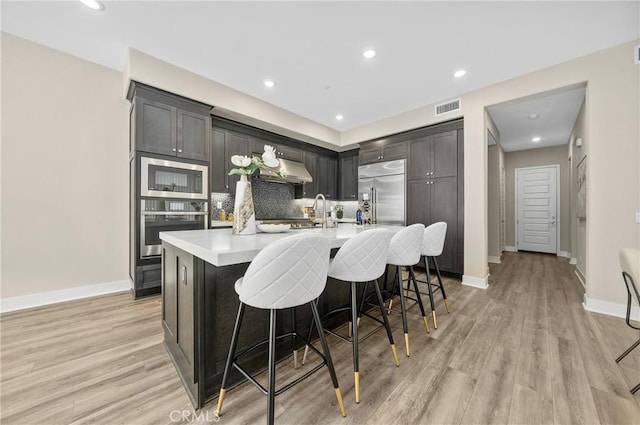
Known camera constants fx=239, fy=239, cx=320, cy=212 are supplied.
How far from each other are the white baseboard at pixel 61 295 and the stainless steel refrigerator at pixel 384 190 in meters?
4.27

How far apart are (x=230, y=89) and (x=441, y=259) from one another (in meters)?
4.35

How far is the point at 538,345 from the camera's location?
1.99 meters

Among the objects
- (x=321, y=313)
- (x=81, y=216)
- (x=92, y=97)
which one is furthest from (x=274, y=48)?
(x=81, y=216)

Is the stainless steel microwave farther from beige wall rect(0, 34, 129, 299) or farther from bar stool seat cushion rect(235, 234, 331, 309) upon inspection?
bar stool seat cushion rect(235, 234, 331, 309)

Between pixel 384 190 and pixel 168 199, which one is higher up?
pixel 384 190

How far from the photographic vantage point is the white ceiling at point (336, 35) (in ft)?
7.20

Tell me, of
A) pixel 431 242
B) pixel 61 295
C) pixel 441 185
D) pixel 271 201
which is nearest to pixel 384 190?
pixel 441 185

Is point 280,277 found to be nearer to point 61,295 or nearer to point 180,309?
point 180,309

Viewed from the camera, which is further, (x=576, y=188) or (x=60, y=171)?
(x=576, y=188)

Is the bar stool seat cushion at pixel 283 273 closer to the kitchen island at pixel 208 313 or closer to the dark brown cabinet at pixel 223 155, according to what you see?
the kitchen island at pixel 208 313

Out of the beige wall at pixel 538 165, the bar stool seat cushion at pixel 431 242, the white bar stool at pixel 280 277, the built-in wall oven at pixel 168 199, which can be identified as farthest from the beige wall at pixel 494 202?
the built-in wall oven at pixel 168 199

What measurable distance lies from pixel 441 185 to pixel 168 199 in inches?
163

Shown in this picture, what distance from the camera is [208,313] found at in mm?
1359

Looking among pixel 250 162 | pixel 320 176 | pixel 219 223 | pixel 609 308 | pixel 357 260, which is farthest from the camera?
pixel 320 176
